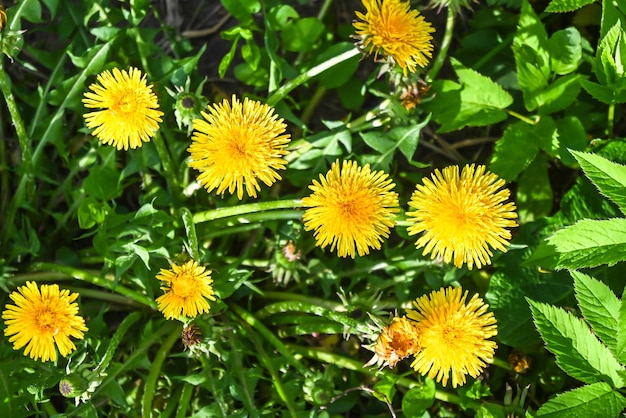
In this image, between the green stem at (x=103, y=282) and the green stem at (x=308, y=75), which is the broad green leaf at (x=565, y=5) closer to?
the green stem at (x=308, y=75)

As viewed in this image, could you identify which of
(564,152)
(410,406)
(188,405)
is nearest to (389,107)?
(564,152)

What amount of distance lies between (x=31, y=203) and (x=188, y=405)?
0.90 meters

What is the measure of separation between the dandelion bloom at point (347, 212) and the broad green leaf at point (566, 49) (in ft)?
3.00

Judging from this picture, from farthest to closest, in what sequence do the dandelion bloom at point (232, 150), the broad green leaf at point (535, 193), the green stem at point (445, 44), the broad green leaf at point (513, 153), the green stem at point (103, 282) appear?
1. the broad green leaf at point (535, 193)
2. the broad green leaf at point (513, 153)
3. the green stem at point (445, 44)
4. the green stem at point (103, 282)
5. the dandelion bloom at point (232, 150)

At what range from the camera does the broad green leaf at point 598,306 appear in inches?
80.0

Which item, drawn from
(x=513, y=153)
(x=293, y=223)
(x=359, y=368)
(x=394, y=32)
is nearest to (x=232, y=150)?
(x=293, y=223)

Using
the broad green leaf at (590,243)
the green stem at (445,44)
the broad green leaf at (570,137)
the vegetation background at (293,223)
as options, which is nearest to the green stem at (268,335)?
the vegetation background at (293,223)

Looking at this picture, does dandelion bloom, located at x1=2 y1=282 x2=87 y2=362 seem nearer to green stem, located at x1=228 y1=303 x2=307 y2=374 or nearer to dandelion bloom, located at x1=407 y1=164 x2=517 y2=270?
green stem, located at x1=228 y1=303 x2=307 y2=374

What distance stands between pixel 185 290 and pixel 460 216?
0.80m

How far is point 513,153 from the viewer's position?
2.38m

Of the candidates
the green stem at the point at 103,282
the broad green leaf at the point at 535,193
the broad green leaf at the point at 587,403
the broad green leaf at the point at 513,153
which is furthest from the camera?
the broad green leaf at the point at 535,193

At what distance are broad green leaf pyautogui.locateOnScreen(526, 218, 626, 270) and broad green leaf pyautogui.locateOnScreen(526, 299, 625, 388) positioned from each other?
0.18 metres

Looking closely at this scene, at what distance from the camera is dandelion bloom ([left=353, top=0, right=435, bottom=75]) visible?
6.68 feet

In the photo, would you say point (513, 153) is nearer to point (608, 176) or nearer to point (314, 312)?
point (608, 176)
